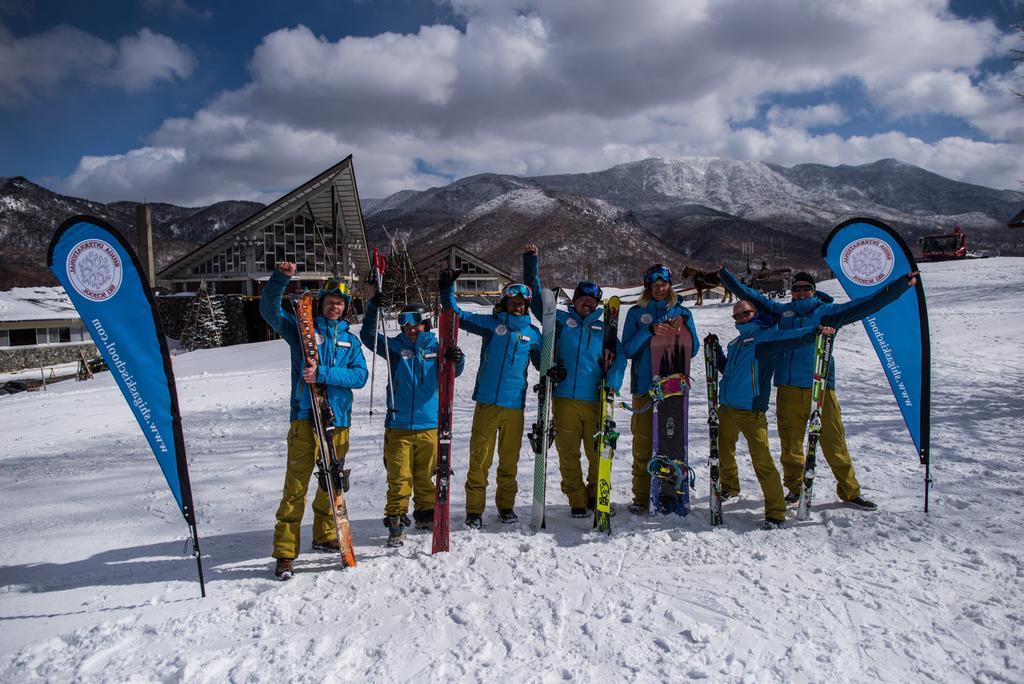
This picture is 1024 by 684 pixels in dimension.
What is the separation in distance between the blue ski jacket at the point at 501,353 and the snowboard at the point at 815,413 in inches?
91.9

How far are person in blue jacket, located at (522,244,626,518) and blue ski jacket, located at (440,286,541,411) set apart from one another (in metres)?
0.28

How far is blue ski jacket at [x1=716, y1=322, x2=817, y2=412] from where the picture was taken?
4418 mm

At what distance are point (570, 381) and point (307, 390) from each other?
2.12 meters

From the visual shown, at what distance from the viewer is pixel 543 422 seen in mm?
4582

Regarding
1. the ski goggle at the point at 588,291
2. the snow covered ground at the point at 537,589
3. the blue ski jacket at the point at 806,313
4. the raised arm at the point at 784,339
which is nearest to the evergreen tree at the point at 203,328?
the snow covered ground at the point at 537,589

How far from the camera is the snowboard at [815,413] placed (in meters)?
4.40

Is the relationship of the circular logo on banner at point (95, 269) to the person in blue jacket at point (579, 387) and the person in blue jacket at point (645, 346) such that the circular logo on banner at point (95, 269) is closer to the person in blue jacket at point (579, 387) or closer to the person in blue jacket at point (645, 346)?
the person in blue jacket at point (579, 387)

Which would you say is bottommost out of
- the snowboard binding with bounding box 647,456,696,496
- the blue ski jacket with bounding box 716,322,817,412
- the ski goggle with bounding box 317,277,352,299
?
the snowboard binding with bounding box 647,456,696,496

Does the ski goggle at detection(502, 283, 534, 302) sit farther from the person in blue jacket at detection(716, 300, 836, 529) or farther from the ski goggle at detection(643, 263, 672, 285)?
the person in blue jacket at detection(716, 300, 836, 529)

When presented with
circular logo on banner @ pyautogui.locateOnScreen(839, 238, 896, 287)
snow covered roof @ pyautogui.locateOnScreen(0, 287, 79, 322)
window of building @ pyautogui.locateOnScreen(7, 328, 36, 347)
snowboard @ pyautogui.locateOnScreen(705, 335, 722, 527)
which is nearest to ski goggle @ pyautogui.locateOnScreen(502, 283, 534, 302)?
snowboard @ pyautogui.locateOnScreen(705, 335, 722, 527)

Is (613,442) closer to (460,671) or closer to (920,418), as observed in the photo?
(460,671)

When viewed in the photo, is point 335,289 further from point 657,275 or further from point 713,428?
point 713,428

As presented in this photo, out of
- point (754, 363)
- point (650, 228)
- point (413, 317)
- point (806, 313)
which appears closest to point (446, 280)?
point (413, 317)

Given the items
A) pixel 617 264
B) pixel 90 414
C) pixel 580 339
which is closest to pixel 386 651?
pixel 580 339
